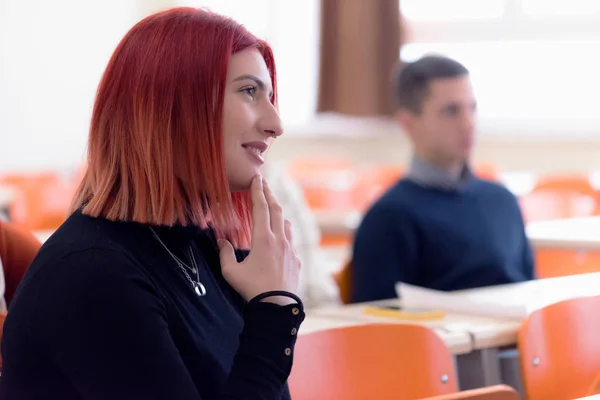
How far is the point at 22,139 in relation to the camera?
6.64 meters

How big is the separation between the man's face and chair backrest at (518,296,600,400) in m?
1.08

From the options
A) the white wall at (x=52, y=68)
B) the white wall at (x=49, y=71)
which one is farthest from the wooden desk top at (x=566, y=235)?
the white wall at (x=49, y=71)

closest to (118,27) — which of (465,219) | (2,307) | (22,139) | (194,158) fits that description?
(22,139)

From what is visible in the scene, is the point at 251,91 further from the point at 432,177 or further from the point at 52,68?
the point at 52,68

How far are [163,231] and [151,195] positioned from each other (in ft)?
0.26

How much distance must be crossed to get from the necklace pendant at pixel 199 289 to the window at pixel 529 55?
5.10m

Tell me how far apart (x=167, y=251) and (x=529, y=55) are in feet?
18.5

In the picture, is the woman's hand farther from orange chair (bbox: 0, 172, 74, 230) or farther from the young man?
orange chair (bbox: 0, 172, 74, 230)

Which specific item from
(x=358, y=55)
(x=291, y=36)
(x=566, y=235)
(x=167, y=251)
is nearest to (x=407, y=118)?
(x=566, y=235)

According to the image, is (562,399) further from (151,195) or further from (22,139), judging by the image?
(22,139)

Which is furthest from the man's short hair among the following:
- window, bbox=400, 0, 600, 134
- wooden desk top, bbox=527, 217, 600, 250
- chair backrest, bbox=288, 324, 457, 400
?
window, bbox=400, 0, 600, 134

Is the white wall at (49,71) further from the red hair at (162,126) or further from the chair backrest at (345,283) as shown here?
the red hair at (162,126)

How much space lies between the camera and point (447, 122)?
10.6 feet

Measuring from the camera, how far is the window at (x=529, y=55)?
6582 mm
